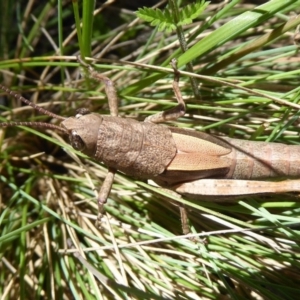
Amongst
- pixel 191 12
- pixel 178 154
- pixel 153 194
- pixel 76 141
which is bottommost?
pixel 153 194

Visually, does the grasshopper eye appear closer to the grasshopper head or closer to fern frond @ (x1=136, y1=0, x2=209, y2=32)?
the grasshopper head

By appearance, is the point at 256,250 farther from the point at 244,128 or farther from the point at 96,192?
the point at 96,192

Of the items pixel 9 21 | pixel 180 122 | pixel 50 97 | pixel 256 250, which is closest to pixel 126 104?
pixel 180 122

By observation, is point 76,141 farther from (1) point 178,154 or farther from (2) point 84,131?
(1) point 178,154

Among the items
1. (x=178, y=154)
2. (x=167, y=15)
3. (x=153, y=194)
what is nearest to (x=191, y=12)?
(x=167, y=15)

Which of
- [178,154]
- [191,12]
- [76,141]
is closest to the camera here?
[191,12]

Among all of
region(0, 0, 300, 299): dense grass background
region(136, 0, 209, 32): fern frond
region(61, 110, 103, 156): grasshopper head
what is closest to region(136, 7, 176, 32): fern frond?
region(136, 0, 209, 32): fern frond

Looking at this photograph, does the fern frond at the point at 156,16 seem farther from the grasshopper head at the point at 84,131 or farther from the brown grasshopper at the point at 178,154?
the grasshopper head at the point at 84,131
